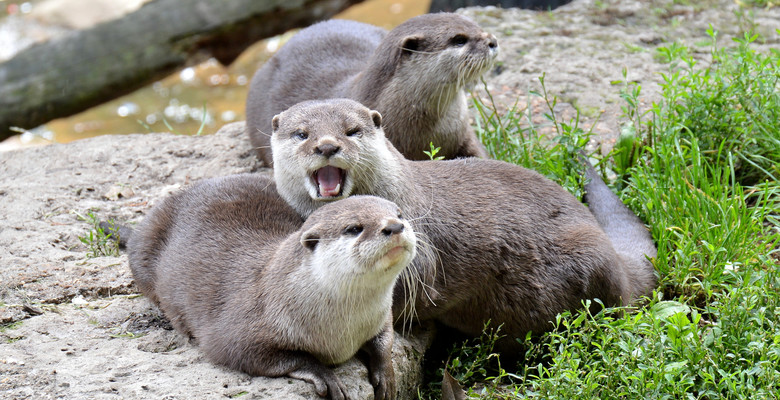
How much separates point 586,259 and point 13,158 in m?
2.85

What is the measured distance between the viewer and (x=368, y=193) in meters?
2.89

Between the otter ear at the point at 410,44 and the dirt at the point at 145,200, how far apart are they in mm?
863

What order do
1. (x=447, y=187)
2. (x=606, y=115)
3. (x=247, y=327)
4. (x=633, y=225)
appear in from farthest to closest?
(x=606, y=115) < (x=633, y=225) < (x=447, y=187) < (x=247, y=327)

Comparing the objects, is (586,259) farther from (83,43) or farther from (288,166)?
(83,43)

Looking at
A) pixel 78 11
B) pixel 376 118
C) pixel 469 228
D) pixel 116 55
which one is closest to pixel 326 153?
pixel 376 118

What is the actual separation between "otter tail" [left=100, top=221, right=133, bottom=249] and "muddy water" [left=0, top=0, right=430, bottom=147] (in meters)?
3.83

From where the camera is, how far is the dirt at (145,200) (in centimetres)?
257

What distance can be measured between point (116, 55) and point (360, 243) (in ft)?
12.8

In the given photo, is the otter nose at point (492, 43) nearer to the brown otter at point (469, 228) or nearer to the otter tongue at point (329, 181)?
the brown otter at point (469, 228)

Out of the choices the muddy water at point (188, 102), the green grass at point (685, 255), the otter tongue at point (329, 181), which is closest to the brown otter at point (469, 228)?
the otter tongue at point (329, 181)

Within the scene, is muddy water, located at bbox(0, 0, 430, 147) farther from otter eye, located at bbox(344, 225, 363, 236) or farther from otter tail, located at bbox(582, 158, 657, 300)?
otter eye, located at bbox(344, 225, 363, 236)

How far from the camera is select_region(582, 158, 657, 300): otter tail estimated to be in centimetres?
321

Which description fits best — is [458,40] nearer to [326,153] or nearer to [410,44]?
[410,44]

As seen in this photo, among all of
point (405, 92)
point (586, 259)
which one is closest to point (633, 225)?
point (586, 259)
